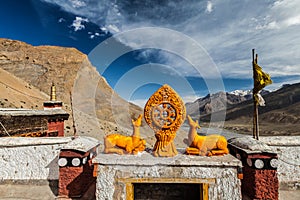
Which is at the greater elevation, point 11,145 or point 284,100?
point 284,100

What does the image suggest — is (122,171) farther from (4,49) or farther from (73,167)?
(4,49)

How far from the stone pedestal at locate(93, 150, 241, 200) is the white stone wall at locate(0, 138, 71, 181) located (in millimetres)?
2134

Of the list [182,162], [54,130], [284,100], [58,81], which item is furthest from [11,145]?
[284,100]

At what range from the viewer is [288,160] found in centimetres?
516

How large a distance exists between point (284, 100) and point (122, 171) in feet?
326

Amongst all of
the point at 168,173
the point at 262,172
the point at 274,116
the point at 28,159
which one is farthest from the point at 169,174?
the point at 274,116

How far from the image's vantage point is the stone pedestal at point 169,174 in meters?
3.79

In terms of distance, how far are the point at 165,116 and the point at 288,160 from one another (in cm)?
350

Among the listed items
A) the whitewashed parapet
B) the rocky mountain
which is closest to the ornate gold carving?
the whitewashed parapet

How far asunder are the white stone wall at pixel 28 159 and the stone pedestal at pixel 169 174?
7.00ft

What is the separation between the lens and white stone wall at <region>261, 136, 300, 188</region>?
5082mm

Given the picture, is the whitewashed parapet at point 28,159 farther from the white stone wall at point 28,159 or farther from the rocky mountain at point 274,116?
the rocky mountain at point 274,116

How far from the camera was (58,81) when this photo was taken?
191 ft

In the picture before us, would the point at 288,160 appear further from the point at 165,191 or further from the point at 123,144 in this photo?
the point at 123,144
